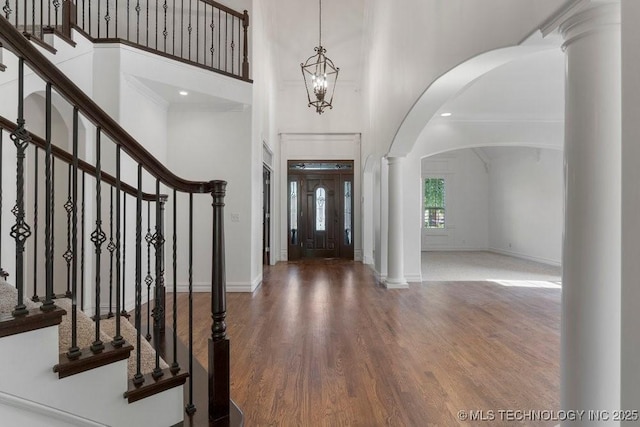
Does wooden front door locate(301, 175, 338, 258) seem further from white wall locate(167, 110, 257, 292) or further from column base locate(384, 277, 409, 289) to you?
white wall locate(167, 110, 257, 292)

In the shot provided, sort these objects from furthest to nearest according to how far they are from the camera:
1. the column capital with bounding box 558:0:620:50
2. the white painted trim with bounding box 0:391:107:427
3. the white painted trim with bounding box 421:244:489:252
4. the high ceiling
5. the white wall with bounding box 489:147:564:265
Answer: the white painted trim with bounding box 421:244:489:252, the white wall with bounding box 489:147:564:265, the high ceiling, the column capital with bounding box 558:0:620:50, the white painted trim with bounding box 0:391:107:427

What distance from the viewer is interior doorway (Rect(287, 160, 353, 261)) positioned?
8836mm

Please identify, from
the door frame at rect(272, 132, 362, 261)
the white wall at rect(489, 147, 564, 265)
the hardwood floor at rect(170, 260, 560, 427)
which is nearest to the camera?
the hardwood floor at rect(170, 260, 560, 427)

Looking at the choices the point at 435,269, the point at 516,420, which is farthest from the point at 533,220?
the point at 516,420

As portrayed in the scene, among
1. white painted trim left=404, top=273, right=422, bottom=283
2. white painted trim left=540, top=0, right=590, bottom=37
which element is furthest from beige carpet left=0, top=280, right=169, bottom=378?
white painted trim left=404, top=273, right=422, bottom=283

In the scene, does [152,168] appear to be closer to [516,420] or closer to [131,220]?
[516,420]

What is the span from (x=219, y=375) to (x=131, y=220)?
3092 mm

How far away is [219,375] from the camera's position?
1.80 meters

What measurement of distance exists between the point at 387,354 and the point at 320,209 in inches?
248

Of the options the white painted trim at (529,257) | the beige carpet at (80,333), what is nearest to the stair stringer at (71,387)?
the beige carpet at (80,333)

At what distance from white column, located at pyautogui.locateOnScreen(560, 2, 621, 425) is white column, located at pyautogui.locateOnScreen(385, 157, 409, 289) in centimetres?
392

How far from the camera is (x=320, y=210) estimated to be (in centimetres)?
894

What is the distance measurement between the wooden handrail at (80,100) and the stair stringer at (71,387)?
80cm

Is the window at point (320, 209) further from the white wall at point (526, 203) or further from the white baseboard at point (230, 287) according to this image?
the white wall at point (526, 203)
